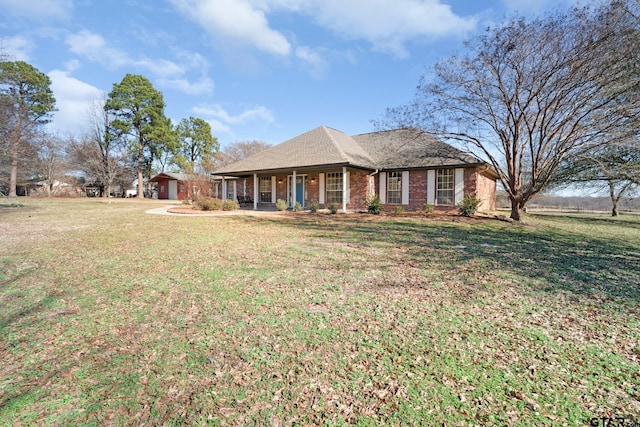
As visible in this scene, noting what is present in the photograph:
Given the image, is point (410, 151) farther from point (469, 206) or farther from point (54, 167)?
point (54, 167)

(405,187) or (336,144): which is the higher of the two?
(336,144)

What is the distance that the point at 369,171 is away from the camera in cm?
1656

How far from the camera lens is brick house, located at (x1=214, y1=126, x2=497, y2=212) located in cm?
1461

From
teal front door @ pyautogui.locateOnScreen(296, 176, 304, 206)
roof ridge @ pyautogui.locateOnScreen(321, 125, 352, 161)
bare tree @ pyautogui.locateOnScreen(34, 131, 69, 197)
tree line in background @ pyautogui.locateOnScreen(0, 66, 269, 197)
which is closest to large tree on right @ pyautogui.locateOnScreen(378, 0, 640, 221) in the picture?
roof ridge @ pyautogui.locateOnScreen(321, 125, 352, 161)

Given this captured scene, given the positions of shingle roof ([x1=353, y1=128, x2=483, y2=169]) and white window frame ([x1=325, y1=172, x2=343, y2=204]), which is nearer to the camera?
shingle roof ([x1=353, y1=128, x2=483, y2=169])

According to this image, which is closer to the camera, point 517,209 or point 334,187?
point 517,209

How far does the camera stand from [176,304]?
3488 millimetres

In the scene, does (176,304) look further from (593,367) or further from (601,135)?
(601,135)

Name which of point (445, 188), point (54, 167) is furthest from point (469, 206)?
point (54, 167)

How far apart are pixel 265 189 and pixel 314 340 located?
18449 mm

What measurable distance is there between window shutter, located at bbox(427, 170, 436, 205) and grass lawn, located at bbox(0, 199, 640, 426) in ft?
31.7

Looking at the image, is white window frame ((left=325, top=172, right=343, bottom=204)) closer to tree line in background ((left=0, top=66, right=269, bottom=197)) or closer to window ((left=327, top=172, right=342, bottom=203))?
window ((left=327, top=172, right=342, bottom=203))

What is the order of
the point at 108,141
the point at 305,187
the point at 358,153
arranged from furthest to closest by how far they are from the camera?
the point at 108,141
the point at 305,187
the point at 358,153

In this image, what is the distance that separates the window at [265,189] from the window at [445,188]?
11.3 m
